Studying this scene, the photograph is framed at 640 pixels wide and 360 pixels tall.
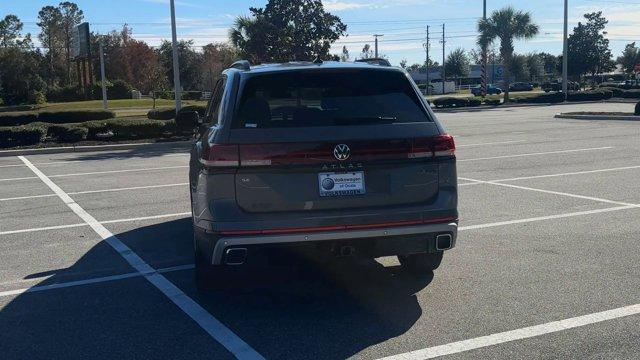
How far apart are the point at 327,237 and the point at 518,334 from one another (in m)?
1.45

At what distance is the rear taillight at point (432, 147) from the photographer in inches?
193

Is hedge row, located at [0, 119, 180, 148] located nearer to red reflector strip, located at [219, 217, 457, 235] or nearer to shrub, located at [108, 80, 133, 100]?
red reflector strip, located at [219, 217, 457, 235]

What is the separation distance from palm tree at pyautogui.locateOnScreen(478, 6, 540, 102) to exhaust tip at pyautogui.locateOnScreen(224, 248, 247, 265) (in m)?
49.3

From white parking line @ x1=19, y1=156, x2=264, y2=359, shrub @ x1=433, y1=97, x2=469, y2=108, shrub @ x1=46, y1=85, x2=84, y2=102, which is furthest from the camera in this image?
shrub @ x1=46, y1=85, x2=84, y2=102

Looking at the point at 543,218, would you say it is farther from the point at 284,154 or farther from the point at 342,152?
the point at 284,154

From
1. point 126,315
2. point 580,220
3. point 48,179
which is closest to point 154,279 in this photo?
point 126,315

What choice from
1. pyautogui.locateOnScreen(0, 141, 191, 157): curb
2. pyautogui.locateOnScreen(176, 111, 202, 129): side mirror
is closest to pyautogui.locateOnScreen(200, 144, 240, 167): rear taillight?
pyautogui.locateOnScreen(176, 111, 202, 129): side mirror

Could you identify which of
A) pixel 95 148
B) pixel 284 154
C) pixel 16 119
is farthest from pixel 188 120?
pixel 16 119

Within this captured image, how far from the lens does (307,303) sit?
529 centimetres

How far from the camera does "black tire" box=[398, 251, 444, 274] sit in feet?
19.0

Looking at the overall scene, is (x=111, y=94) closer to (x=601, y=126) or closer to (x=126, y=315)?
(x=601, y=126)

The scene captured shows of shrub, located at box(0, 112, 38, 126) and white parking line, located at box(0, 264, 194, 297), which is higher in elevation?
shrub, located at box(0, 112, 38, 126)

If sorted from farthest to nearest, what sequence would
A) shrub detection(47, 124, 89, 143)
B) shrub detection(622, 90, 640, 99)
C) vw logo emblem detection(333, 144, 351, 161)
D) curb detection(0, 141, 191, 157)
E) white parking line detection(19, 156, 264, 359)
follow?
shrub detection(622, 90, 640, 99) → shrub detection(47, 124, 89, 143) → curb detection(0, 141, 191, 157) → vw logo emblem detection(333, 144, 351, 161) → white parking line detection(19, 156, 264, 359)

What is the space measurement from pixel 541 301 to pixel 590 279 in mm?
813
